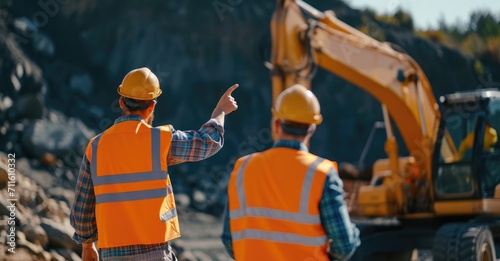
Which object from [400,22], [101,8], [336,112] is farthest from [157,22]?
[400,22]

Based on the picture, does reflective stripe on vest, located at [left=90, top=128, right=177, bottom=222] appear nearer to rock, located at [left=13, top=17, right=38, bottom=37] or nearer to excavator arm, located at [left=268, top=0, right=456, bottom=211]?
excavator arm, located at [left=268, top=0, right=456, bottom=211]

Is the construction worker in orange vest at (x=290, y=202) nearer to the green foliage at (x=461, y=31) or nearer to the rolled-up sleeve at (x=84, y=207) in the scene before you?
the rolled-up sleeve at (x=84, y=207)

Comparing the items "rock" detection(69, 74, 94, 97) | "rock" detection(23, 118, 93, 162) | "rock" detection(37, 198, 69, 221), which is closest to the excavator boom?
"rock" detection(37, 198, 69, 221)

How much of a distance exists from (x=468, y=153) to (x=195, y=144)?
18.3 ft

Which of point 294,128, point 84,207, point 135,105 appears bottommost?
point 84,207

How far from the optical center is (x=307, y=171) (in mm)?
2932

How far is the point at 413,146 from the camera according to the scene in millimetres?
9719

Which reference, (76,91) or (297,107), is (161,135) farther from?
(76,91)

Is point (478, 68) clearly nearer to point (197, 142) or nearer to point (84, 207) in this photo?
point (197, 142)

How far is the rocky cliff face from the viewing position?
2303cm

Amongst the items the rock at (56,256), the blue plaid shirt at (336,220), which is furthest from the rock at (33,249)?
the blue plaid shirt at (336,220)

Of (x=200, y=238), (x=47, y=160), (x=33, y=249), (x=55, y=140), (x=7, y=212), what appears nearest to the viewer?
(x=33, y=249)

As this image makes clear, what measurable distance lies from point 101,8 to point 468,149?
70.0 ft

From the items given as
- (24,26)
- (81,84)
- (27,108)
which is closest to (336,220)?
(27,108)
